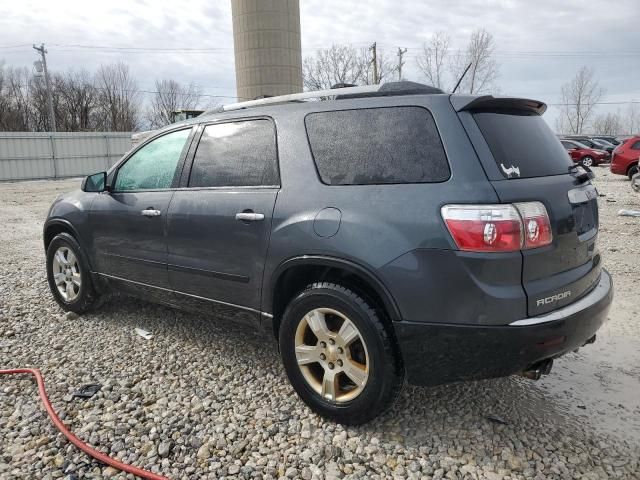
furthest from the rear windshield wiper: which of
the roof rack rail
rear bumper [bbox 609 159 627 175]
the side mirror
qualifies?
rear bumper [bbox 609 159 627 175]

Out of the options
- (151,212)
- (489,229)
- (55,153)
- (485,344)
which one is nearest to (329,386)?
(485,344)

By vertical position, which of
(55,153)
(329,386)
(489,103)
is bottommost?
(329,386)

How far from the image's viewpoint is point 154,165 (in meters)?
3.92

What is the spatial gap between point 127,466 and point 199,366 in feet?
3.73

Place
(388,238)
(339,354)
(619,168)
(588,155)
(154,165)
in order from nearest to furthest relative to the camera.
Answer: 1. (388,238)
2. (339,354)
3. (154,165)
4. (619,168)
5. (588,155)

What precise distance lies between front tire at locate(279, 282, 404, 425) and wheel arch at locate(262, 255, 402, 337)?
0.07m

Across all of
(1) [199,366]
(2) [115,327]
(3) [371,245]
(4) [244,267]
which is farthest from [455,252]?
(2) [115,327]

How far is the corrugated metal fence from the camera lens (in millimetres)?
26828

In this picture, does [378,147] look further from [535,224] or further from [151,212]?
[151,212]

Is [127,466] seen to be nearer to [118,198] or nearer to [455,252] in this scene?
[455,252]

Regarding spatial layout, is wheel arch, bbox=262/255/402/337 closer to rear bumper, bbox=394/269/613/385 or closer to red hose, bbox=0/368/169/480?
rear bumper, bbox=394/269/613/385

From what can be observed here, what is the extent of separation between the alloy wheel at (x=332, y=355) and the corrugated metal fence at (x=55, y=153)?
29.1 meters

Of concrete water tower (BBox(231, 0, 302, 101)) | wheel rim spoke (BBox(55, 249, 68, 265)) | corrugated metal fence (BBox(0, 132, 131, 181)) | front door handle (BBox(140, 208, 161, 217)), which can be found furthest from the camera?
concrete water tower (BBox(231, 0, 302, 101))

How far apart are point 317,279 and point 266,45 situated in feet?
109
